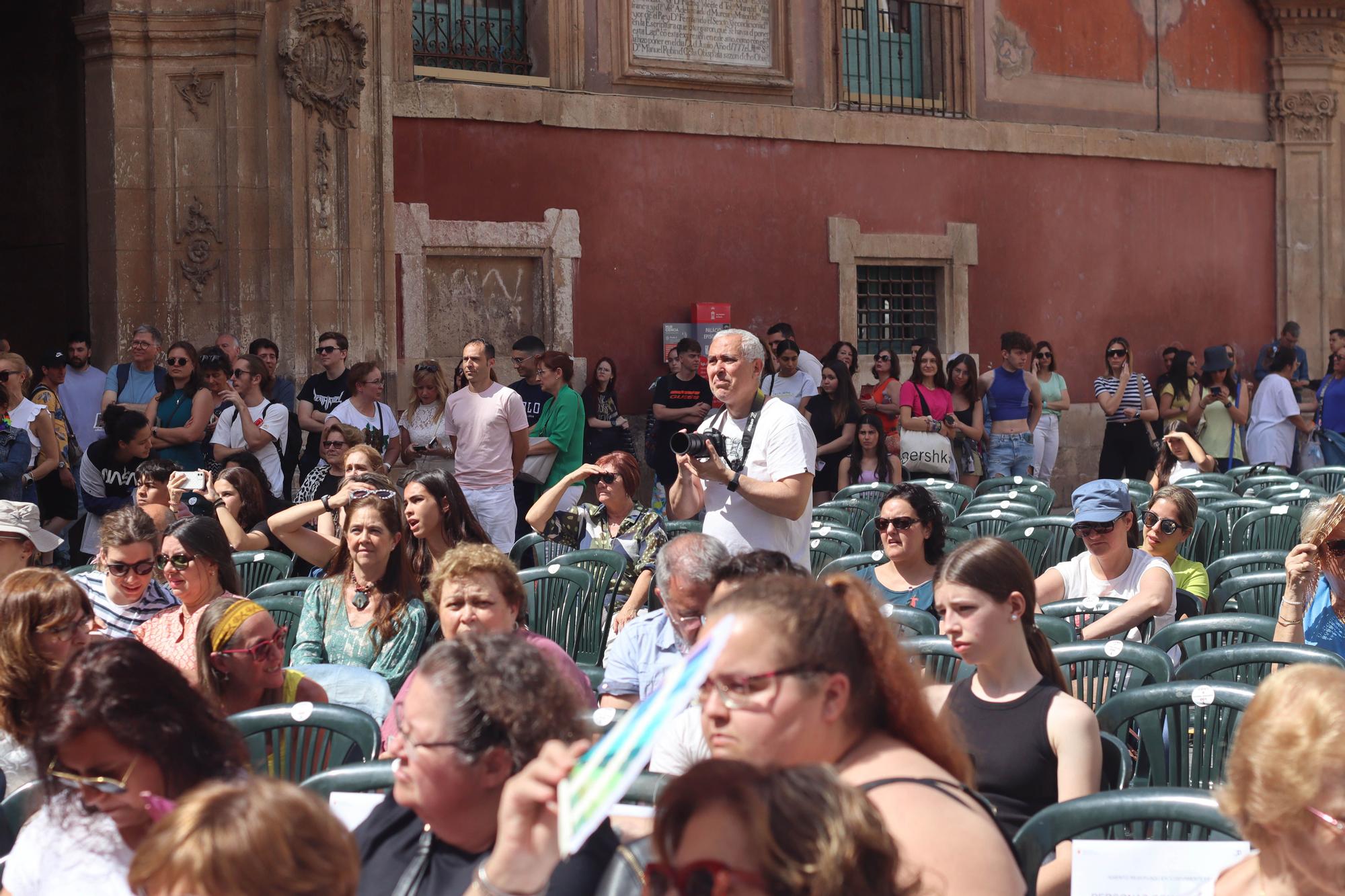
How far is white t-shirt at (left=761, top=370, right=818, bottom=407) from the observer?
1303 cm

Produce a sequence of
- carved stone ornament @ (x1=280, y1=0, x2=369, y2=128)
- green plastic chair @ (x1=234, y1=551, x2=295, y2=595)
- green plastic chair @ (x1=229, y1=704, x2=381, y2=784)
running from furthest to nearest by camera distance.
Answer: carved stone ornament @ (x1=280, y1=0, x2=369, y2=128), green plastic chair @ (x1=234, y1=551, x2=295, y2=595), green plastic chair @ (x1=229, y1=704, x2=381, y2=784)

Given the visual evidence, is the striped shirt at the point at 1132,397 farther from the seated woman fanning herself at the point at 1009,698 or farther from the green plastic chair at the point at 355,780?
the green plastic chair at the point at 355,780

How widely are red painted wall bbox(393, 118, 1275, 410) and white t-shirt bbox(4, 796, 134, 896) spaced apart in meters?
10.4

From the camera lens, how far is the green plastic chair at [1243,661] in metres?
4.77

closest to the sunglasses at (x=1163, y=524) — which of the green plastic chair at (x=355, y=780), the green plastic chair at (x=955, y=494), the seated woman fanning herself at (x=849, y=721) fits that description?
the green plastic chair at (x=955, y=494)

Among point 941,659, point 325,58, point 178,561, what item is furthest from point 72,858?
point 325,58

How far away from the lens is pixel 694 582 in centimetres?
463

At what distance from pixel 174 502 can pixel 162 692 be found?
454cm

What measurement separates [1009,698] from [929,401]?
31.9 ft

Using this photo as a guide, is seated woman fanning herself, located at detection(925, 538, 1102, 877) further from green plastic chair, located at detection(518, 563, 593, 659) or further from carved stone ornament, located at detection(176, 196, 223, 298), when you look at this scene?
carved stone ornament, located at detection(176, 196, 223, 298)

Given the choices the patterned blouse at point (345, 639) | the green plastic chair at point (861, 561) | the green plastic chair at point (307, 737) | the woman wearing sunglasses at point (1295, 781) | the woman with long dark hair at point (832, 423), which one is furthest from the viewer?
the woman with long dark hair at point (832, 423)

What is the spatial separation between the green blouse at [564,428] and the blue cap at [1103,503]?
187 inches

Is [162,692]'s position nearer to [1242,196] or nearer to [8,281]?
[8,281]

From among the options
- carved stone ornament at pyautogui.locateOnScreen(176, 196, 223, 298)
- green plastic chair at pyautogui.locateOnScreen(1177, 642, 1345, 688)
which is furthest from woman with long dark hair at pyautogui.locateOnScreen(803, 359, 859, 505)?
green plastic chair at pyautogui.locateOnScreen(1177, 642, 1345, 688)
